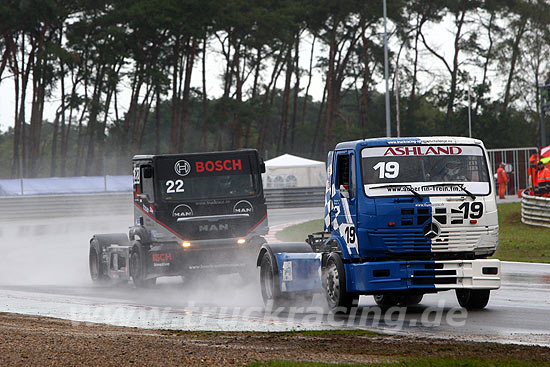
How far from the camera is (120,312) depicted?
505 inches

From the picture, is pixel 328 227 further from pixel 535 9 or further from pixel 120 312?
pixel 535 9

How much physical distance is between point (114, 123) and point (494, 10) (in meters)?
32.5

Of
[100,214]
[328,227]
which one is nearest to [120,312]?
[328,227]

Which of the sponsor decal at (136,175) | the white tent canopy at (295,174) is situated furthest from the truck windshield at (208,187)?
the white tent canopy at (295,174)

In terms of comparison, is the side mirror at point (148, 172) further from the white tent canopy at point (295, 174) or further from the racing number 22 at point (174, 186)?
the white tent canopy at point (295, 174)

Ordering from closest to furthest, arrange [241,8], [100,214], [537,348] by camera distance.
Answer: [537,348] → [100,214] → [241,8]

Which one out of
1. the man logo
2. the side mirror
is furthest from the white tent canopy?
the side mirror

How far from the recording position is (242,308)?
13.3 m

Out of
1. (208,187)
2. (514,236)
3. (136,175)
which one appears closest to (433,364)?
(208,187)

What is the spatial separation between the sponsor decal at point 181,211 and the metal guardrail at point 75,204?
25267 millimetres

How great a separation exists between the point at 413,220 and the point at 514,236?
15.0 meters

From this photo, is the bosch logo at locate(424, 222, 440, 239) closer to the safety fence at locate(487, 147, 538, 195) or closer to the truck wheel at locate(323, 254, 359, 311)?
the truck wheel at locate(323, 254, 359, 311)

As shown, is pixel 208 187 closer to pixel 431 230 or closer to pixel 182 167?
pixel 182 167

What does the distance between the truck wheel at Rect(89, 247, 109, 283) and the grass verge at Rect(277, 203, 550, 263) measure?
8.69 meters
